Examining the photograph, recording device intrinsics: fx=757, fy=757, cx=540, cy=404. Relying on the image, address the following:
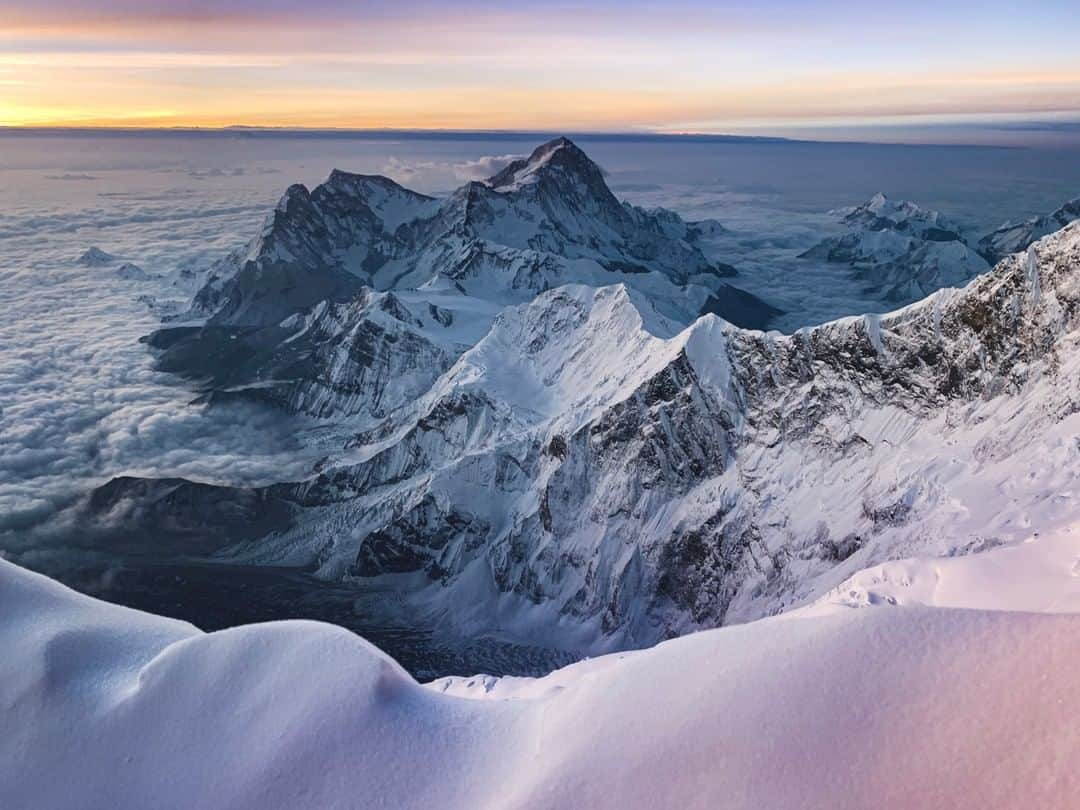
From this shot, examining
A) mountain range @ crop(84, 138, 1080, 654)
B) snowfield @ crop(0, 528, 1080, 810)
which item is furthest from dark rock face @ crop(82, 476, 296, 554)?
snowfield @ crop(0, 528, 1080, 810)

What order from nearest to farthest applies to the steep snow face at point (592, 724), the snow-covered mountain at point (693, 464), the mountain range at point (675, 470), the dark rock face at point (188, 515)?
the steep snow face at point (592, 724) → the snow-covered mountain at point (693, 464) → the mountain range at point (675, 470) → the dark rock face at point (188, 515)

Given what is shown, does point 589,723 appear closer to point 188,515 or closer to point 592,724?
point 592,724

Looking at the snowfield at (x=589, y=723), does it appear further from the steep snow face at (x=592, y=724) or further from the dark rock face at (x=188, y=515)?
the dark rock face at (x=188, y=515)

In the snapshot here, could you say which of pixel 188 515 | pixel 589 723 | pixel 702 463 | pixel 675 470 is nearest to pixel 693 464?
pixel 702 463

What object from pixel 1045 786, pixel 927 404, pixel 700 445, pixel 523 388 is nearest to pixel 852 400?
pixel 927 404

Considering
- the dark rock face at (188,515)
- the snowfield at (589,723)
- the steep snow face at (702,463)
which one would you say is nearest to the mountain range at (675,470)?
the steep snow face at (702,463)

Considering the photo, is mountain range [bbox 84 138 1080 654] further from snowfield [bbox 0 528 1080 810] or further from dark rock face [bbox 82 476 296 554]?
snowfield [bbox 0 528 1080 810]
